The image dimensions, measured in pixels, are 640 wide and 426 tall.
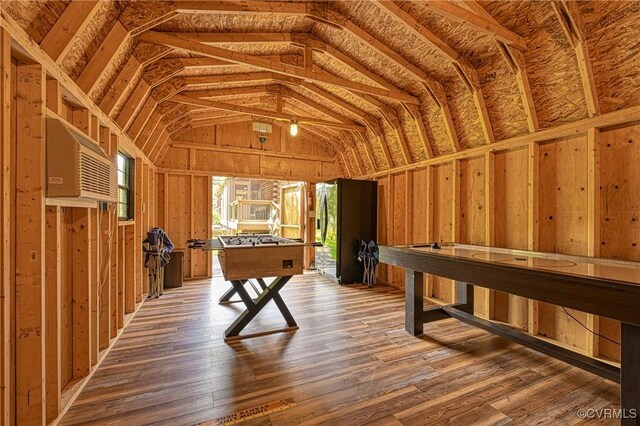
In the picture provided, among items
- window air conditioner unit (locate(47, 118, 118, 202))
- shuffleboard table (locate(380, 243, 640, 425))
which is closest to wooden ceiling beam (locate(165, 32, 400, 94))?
window air conditioner unit (locate(47, 118, 118, 202))

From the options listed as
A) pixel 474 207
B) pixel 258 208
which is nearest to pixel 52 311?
pixel 474 207

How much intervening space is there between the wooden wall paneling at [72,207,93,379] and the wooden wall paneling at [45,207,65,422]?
458 mm

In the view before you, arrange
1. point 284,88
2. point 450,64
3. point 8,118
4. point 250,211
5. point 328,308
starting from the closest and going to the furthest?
point 8,118 < point 450,64 < point 328,308 < point 284,88 < point 250,211

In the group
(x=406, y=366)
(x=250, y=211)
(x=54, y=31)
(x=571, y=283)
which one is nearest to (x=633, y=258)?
(x=571, y=283)

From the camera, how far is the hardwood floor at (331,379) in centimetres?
200

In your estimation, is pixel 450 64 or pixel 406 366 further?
pixel 450 64

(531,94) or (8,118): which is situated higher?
(531,94)

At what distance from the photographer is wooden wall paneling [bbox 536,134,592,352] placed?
9.59 ft

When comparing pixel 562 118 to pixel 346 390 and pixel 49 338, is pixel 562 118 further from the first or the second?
pixel 49 338

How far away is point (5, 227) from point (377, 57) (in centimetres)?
392

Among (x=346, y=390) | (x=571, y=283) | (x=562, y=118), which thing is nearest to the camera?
(x=571, y=283)

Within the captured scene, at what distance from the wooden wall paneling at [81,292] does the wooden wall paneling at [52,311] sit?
0.46 m

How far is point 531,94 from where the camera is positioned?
3.16 m

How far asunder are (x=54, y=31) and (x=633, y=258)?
5.02 metres
